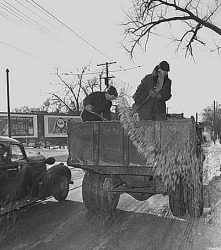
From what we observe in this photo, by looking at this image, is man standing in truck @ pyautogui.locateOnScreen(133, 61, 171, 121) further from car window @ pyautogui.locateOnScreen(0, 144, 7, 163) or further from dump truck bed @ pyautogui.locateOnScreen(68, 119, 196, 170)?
car window @ pyautogui.locateOnScreen(0, 144, 7, 163)

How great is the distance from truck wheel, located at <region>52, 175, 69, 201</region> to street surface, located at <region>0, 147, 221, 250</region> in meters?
0.28

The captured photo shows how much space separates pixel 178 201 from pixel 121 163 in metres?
1.21

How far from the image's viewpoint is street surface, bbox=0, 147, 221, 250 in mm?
5293

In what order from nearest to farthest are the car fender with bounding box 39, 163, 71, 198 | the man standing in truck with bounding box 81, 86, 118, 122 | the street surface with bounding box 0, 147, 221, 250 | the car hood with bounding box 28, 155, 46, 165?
the street surface with bounding box 0, 147, 221, 250
the car fender with bounding box 39, 163, 71, 198
the car hood with bounding box 28, 155, 46, 165
the man standing in truck with bounding box 81, 86, 118, 122

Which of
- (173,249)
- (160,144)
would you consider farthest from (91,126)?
(173,249)

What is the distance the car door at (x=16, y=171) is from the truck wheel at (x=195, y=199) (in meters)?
3.04

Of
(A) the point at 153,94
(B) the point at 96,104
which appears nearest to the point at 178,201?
(A) the point at 153,94

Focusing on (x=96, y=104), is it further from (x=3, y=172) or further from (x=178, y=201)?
(x=178, y=201)

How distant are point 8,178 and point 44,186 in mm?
1224

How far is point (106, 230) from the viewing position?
19.9 ft

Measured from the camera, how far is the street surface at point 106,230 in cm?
529

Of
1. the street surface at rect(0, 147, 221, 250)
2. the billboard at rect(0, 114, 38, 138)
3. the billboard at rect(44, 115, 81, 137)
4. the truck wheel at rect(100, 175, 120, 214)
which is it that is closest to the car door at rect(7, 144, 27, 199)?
the street surface at rect(0, 147, 221, 250)

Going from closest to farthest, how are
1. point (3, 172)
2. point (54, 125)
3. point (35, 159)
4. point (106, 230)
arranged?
point (106, 230) < point (3, 172) < point (35, 159) < point (54, 125)

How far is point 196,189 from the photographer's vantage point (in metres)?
6.59
